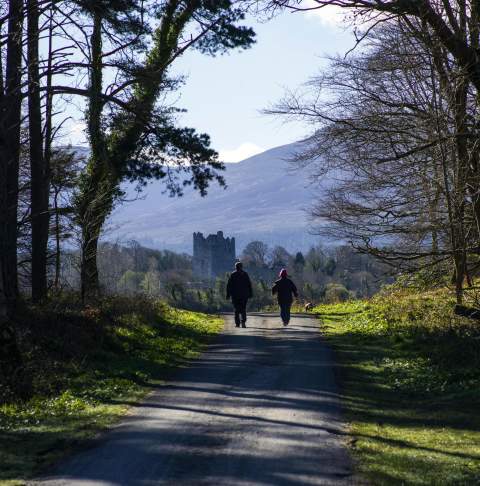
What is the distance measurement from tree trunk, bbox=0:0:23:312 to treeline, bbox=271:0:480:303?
17.0 feet

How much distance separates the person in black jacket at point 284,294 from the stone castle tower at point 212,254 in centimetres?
10120

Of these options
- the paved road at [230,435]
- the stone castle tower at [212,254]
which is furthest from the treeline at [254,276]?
the paved road at [230,435]

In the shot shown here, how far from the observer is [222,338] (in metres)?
22.3

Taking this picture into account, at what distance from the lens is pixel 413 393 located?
1286 centimetres

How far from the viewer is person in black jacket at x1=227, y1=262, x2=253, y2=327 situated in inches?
1019

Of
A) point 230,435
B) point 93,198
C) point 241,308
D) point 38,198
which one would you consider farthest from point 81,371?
point 241,308

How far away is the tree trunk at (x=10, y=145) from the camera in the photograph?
15.4 metres

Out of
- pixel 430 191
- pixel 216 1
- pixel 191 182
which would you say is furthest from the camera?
pixel 191 182

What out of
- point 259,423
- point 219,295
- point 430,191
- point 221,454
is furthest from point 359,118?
point 219,295

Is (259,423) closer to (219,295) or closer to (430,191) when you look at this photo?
(430,191)

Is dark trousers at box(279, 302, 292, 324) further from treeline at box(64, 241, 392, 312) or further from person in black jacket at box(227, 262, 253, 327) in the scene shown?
treeline at box(64, 241, 392, 312)

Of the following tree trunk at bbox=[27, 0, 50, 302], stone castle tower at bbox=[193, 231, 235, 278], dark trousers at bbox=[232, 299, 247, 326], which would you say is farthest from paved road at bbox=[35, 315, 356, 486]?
stone castle tower at bbox=[193, 231, 235, 278]

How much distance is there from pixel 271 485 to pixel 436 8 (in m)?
13.6

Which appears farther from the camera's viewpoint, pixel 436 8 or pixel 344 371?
pixel 436 8
